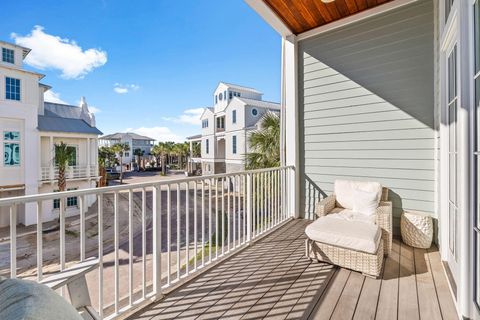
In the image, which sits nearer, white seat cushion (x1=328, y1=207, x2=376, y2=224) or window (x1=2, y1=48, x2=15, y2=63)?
white seat cushion (x1=328, y1=207, x2=376, y2=224)

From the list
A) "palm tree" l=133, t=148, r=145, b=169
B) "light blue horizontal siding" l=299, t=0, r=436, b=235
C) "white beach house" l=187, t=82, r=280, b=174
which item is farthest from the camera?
"palm tree" l=133, t=148, r=145, b=169

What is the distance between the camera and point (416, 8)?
332 cm

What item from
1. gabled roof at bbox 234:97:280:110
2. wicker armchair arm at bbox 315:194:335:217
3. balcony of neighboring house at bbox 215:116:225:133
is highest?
gabled roof at bbox 234:97:280:110

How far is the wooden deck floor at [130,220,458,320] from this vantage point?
1.86 meters

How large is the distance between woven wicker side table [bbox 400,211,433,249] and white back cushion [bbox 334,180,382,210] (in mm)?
438

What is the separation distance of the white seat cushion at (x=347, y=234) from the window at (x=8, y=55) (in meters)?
14.8

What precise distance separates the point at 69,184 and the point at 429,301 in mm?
15084

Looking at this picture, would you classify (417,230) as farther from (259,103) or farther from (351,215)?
(259,103)

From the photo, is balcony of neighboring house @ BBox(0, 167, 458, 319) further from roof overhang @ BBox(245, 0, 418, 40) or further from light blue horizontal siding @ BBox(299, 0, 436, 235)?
roof overhang @ BBox(245, 0, 418, 40)

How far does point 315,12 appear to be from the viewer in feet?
12.0

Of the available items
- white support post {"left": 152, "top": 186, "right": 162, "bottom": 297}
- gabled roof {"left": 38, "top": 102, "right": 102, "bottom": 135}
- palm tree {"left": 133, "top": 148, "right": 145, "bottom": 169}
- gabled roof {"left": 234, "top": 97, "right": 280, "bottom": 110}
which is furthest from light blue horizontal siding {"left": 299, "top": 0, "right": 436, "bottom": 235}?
palm tree {"left": 133, "top": 148, "right": 145, "bottom": 169}

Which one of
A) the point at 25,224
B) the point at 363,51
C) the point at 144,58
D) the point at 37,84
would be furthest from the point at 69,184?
the point at 363,51

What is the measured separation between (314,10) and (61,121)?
555 inches

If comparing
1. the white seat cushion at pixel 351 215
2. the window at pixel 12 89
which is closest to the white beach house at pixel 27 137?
the window at pixel 12 89
